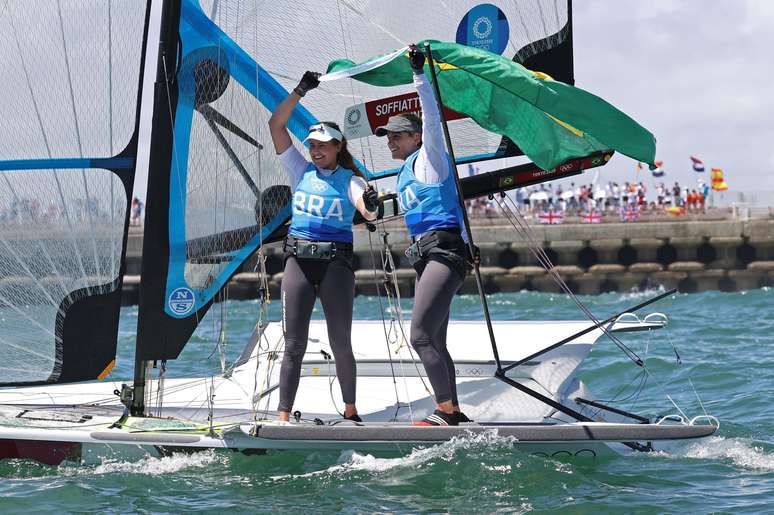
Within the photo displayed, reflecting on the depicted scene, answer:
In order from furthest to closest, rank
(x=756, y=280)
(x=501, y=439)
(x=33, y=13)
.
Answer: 1. (x=756, y=280)
2. (x=33, y=13)
3. (x=501, y=439)

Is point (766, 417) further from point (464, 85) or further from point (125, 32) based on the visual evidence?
point (125, 32)

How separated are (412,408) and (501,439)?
104 cm

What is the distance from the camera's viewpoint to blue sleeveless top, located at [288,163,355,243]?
5.46 metres

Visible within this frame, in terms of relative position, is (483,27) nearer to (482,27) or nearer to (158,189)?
(482,27)

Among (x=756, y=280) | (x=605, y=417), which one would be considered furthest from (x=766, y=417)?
(x=756, y=280)

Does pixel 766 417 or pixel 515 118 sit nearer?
pixel 515 118

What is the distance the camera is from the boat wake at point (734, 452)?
18.1 feet

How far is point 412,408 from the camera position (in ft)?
19.8

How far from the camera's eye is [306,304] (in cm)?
545

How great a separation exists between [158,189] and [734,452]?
129 inches

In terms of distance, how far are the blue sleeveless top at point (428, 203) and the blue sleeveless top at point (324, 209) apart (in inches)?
12.6

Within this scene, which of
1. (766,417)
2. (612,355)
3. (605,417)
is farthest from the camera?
(612,355)

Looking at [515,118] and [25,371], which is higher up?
[515,118]

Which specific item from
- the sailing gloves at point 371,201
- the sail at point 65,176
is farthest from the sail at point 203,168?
the sailing gloves at point 371,201
